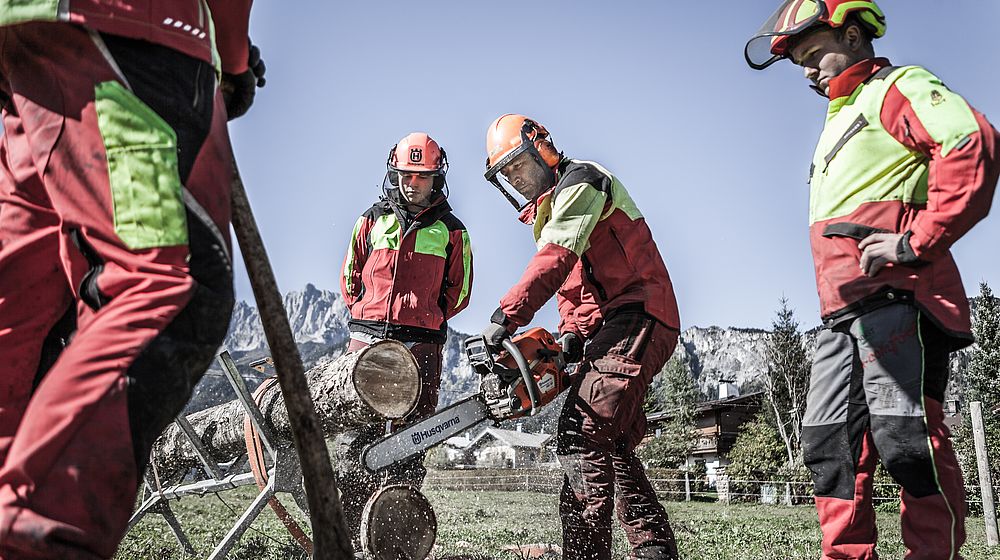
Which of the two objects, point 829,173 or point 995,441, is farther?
point 995,441

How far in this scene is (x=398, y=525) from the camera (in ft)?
14.6

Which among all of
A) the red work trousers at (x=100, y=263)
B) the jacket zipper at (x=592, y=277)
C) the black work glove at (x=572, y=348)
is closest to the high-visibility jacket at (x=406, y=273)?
the black work glove at (x=572, y=348)

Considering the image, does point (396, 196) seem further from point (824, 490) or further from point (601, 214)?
point (824, 490)

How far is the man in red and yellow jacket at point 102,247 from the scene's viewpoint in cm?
129

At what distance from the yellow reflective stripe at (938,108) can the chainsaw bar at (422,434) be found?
2426 millimetres

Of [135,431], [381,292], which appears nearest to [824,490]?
[135,431]

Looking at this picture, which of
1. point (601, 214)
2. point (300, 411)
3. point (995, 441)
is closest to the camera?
point (300, 411)

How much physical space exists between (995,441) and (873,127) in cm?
3135

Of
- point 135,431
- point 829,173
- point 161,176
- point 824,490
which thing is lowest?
point 824,490

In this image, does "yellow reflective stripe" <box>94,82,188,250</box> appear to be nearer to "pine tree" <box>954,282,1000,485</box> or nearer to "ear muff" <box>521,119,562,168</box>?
"ear muff" <box>521,119,562,168</box>

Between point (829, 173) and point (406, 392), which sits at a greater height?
point (829, 173)

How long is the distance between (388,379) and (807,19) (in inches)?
114

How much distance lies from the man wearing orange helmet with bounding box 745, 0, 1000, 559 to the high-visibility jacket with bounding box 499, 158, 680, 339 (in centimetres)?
106

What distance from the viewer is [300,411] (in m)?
1.63
